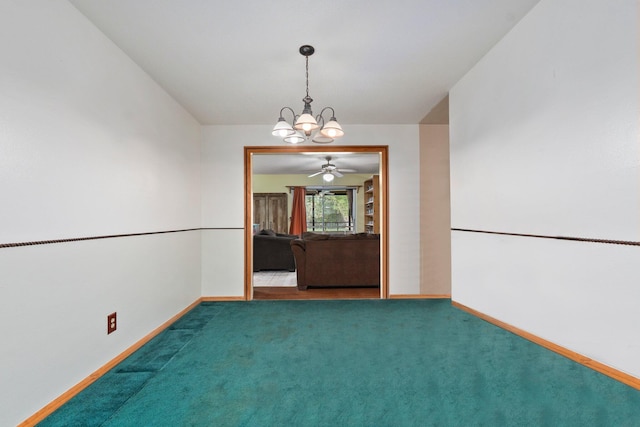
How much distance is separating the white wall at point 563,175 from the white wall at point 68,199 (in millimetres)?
2875

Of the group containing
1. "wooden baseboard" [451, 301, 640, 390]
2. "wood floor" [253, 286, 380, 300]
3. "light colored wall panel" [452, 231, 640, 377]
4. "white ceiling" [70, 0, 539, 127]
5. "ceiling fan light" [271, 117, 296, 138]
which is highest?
"white ceiling" [70, 0, 539, 127]

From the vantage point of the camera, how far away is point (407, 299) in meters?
4.40

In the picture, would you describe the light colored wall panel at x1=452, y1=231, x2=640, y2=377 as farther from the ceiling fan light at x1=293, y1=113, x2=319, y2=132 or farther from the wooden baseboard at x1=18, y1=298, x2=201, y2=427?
the wooden baseboard at x1=18, y1=298, x2=201, y2=427

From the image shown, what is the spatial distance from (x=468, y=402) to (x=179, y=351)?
6.66 ft

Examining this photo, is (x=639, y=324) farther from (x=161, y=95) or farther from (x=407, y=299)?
(x=161, y=95)

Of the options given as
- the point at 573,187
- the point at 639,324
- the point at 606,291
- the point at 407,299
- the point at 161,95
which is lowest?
the point at 407,299

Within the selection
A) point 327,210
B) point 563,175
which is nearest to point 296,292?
point 563,175

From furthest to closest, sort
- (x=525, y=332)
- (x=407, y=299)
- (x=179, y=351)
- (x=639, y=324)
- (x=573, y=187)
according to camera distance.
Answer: (x=407, y=299), (x=179, y=351), (x=525, y=332), (x=573, y=187), (x=639, y=324)

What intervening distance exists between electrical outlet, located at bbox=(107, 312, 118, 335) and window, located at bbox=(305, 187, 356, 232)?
839cm

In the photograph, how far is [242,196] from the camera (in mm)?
4539

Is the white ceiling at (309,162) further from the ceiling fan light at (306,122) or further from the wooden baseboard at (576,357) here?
the wooden baseboard at (576,357)

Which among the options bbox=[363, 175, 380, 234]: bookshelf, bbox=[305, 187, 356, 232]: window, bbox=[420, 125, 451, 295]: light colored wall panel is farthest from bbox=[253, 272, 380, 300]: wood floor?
bbox=[305, 187, 356, 232]: window

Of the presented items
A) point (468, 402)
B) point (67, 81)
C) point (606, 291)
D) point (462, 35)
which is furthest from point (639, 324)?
point (67, 81)

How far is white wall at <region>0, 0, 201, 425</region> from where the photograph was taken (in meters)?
1.62
